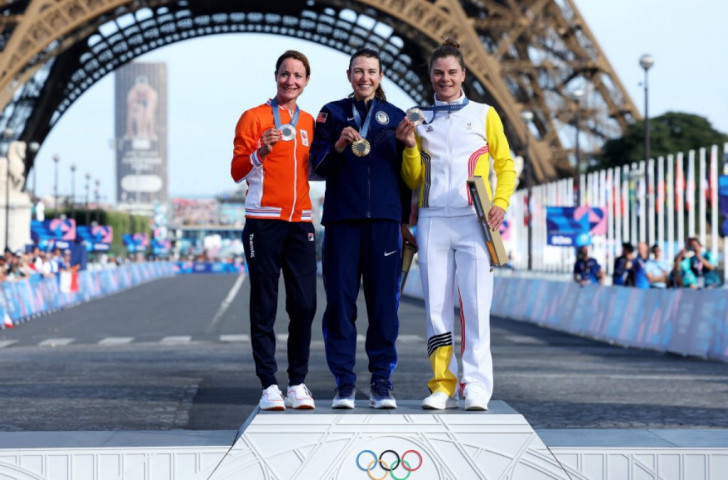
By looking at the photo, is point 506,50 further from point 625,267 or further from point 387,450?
point 387,450

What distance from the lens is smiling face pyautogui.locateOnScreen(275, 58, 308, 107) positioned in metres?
6.94

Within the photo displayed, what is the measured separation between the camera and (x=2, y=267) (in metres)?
29.2

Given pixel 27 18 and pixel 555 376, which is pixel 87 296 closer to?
pixel 27 18

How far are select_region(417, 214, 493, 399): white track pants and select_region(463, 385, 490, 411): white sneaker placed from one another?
0.22m

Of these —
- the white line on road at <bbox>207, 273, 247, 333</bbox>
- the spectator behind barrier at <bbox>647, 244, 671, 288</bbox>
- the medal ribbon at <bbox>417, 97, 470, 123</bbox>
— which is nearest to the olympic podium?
the medal ribbon at <bbox>417, 97, 470, 123</bbox>

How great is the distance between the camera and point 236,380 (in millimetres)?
13000

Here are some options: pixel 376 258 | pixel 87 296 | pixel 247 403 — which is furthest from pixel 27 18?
pixel 376 258

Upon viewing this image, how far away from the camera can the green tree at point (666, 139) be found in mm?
53812

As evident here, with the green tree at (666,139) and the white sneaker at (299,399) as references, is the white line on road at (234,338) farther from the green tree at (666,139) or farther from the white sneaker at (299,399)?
the green tree at (666,139)

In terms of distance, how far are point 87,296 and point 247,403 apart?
3043cm

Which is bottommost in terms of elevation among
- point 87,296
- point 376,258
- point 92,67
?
point 87,296

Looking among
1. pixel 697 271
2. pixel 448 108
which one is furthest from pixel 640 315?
pixel 448 108

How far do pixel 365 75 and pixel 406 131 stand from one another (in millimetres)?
386

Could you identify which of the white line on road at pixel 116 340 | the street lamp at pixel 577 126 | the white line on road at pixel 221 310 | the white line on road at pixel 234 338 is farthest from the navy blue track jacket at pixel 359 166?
the street lamp at pixel 577 126
